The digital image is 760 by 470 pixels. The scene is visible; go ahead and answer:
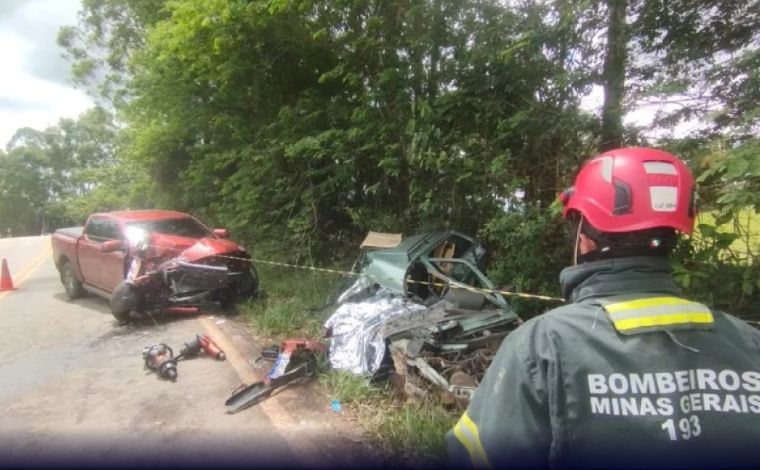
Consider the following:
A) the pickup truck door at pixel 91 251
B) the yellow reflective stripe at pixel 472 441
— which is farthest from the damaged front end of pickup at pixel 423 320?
the pickup truck door at pixel 91 251

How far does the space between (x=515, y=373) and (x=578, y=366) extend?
155 mm

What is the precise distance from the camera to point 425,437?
12.0 feet

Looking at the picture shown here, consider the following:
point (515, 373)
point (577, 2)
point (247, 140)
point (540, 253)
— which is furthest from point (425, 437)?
point (247, 140)

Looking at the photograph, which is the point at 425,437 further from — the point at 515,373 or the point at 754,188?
the point at 754,188

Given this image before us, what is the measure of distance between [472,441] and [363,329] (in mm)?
3934

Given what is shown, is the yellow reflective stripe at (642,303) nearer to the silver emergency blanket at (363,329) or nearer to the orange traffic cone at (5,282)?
the silver emergency blanket at (363,329)

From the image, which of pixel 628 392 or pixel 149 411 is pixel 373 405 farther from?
pixel 628 392

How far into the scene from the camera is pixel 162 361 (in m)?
5.46

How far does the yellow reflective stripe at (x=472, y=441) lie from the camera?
1352mm

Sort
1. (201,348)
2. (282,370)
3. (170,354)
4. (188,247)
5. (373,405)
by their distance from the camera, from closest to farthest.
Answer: (373,405) → (282,370) → (170,354) → (201,348) → (188,247)

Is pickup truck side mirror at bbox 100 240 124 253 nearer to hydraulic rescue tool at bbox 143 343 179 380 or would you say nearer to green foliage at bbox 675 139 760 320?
hydraulic rescue tool at bbox 143 343 179 380

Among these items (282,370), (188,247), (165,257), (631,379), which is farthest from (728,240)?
(165,257)

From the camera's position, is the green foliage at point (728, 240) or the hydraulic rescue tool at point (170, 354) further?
the hydraulic rescue tool at point (170, 354)

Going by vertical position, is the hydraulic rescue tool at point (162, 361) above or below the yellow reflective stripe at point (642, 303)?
below
